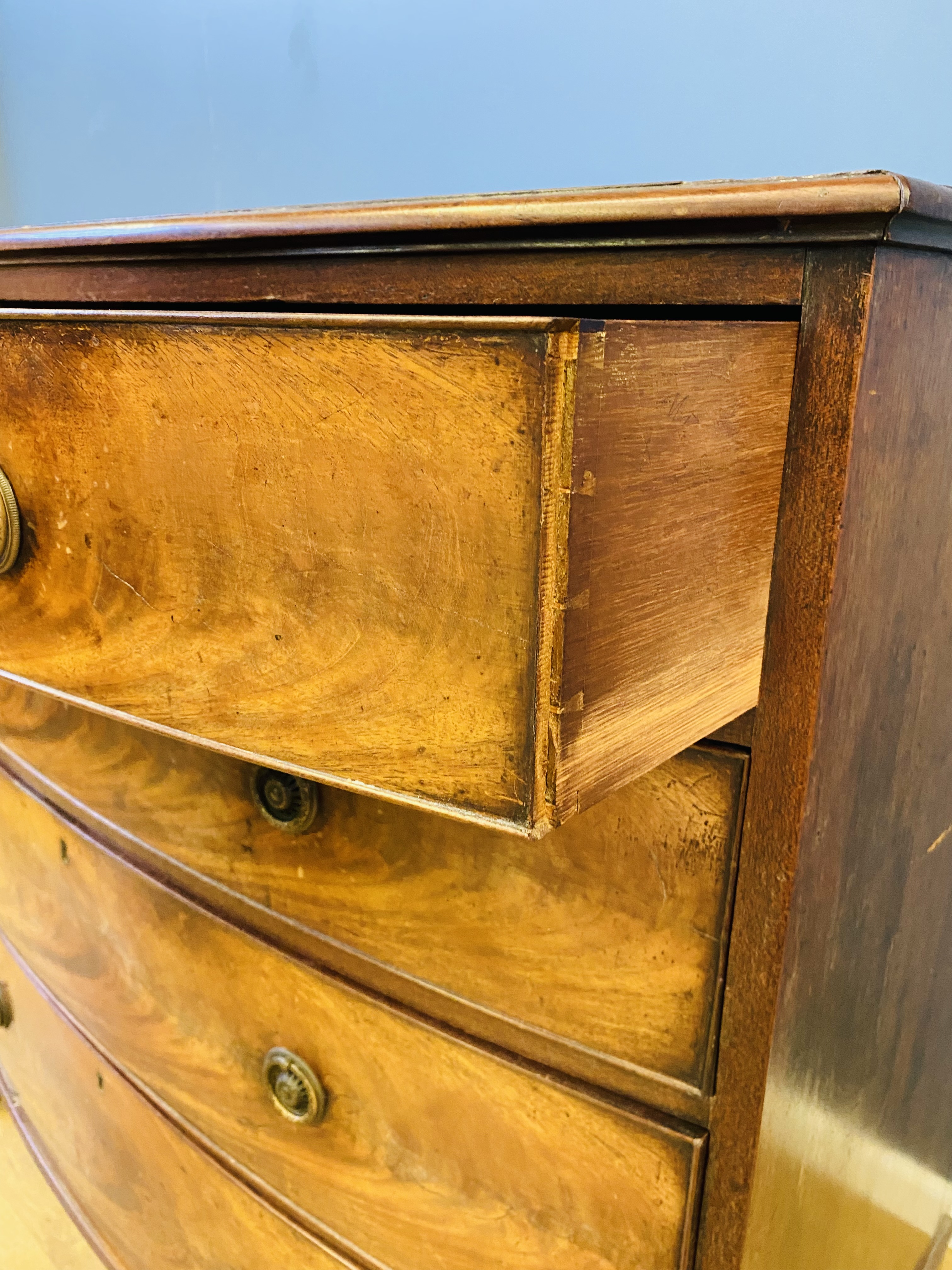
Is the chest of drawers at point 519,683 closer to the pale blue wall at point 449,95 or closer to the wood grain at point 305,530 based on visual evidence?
the wood grain at point 305,530

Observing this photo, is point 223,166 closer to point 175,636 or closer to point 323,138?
point 323,138

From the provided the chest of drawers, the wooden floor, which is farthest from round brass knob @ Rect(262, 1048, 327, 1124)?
the wooden floor

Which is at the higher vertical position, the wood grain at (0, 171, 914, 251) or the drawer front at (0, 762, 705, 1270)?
the wood grain at (0, 171, 914, 251)

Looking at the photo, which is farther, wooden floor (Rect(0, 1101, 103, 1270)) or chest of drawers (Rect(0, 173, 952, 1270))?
wooden floor (Rect(0, 1101, 103, 1270))

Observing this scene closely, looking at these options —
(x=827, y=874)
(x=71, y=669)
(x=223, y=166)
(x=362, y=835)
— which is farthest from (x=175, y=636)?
(x=223, y=166)

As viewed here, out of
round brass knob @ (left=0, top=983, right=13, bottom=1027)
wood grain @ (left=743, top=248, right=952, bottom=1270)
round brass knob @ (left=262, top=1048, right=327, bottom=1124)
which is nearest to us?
wood grain @ (left=743, top=248, right=952, bottom=1270)

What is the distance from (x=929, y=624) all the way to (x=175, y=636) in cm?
36

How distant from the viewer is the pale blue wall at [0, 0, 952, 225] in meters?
0.72

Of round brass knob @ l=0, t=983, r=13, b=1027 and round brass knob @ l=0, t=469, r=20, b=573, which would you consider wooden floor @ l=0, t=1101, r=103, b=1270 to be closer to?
round brass knob @ l=0, t=983, r=13, b=1027

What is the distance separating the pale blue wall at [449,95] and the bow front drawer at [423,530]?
1.51ft

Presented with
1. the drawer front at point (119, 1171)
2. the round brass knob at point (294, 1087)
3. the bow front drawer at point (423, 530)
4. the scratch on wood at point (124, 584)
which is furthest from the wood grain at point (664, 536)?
the drawer front at point (119, 1171)

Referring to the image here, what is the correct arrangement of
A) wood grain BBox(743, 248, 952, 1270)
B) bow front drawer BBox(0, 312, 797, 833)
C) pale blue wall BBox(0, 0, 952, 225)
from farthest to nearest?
pale blue wall BBox(0, 0, 952, 225) < wood grain BBox(743, 248, 952, 1270) < bow front drawer BBox(0, 312, 797, 833)

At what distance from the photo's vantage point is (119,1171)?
2.72ft

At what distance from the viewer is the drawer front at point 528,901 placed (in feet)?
1.43
